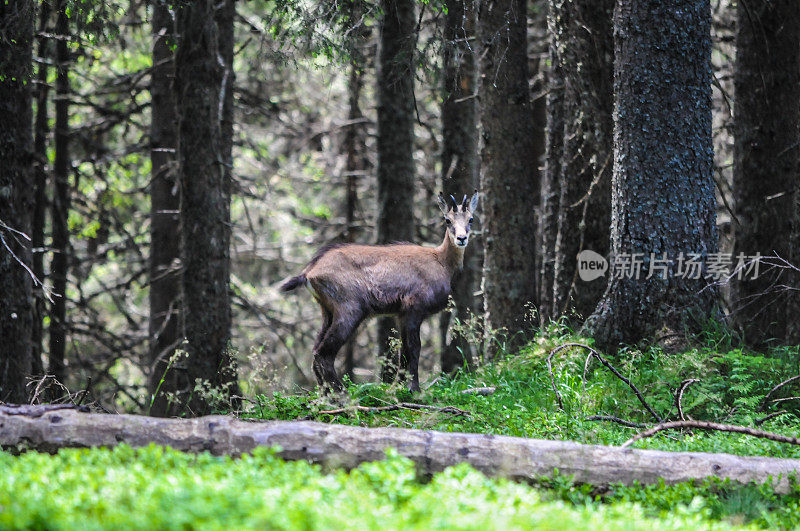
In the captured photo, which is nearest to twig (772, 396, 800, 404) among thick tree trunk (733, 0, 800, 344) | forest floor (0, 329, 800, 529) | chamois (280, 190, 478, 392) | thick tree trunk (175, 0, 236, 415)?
forest floor (0, 329, 800, 529)

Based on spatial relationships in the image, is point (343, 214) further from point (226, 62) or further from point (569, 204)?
point (569, 204)

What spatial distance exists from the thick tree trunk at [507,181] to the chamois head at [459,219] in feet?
2.91

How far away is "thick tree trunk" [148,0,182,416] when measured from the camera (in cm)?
1420

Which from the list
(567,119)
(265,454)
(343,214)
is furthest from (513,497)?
(343,214)

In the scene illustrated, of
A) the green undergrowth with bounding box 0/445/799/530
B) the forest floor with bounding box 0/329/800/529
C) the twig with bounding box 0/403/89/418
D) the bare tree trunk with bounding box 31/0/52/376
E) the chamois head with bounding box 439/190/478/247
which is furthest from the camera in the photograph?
the bare tree trunk with bounding box 31/0/52/376

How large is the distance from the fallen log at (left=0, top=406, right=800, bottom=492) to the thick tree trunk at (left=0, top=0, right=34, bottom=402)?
14.6 feet

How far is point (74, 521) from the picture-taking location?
3879 mm

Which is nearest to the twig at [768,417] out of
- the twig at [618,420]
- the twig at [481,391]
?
the twig at [618,420]

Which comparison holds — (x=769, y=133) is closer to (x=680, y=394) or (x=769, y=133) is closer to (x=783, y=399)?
(x=783, y=399)

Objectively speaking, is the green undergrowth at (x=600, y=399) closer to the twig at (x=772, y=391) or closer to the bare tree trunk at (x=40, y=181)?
the twig at (x=772, y=391)

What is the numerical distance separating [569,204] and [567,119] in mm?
1067

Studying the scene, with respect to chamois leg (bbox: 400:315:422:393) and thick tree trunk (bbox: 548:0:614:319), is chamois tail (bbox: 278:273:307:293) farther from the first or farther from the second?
thick tree trunk (bbox: 548:0:614:319)

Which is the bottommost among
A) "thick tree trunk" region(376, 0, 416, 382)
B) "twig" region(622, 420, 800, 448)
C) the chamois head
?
"twig" region(622, 420, 800, 448)

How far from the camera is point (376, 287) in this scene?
381 inches
